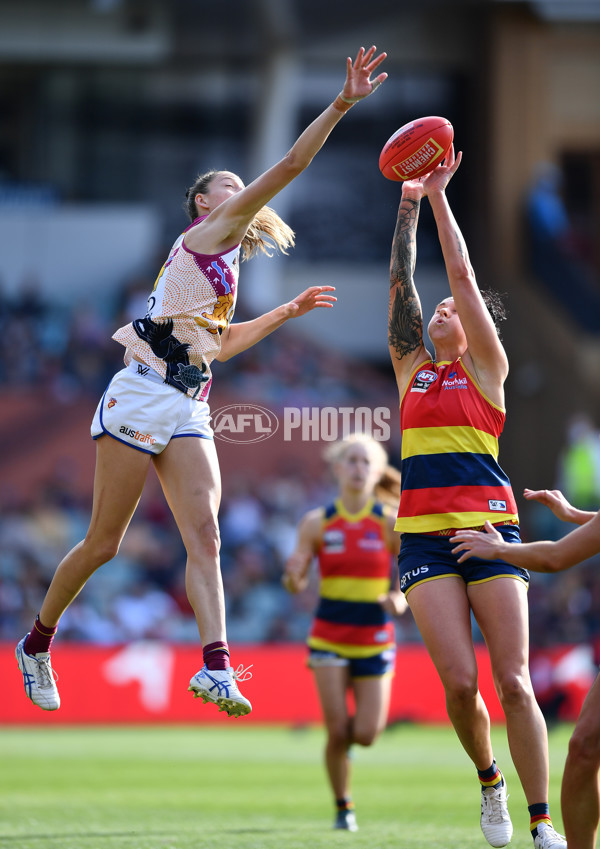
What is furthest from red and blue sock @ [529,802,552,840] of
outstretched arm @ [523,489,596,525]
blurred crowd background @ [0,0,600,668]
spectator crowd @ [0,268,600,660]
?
blurred crowd background @ [0,0,600,668]

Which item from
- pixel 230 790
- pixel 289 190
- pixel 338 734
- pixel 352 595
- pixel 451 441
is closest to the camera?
pixel 451 441

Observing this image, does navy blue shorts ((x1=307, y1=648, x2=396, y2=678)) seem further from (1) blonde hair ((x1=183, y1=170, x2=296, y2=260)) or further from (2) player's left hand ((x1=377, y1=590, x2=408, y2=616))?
(1) blonde hair ((x1=183, y1=170, x2=296, y2=260))

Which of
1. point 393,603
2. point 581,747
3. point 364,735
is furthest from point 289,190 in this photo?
point 581,747

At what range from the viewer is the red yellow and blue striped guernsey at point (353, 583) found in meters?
8.77

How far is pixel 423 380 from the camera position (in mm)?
6156

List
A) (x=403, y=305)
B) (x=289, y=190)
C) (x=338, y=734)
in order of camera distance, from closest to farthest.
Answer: (x=403, y=305) < (x=338, y=734) < (x=289, y=190)

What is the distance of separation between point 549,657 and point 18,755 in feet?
22.3

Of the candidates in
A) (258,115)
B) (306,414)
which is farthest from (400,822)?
(258,115)

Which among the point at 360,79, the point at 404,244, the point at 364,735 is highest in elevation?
the point at 360,79

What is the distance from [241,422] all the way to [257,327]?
1.15m

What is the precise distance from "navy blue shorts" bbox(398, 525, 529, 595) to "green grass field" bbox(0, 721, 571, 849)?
66.3 inches

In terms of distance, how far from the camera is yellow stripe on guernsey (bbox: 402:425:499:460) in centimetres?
593

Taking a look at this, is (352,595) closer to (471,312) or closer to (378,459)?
(378,459)

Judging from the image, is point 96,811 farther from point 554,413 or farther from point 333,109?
point 554,413
